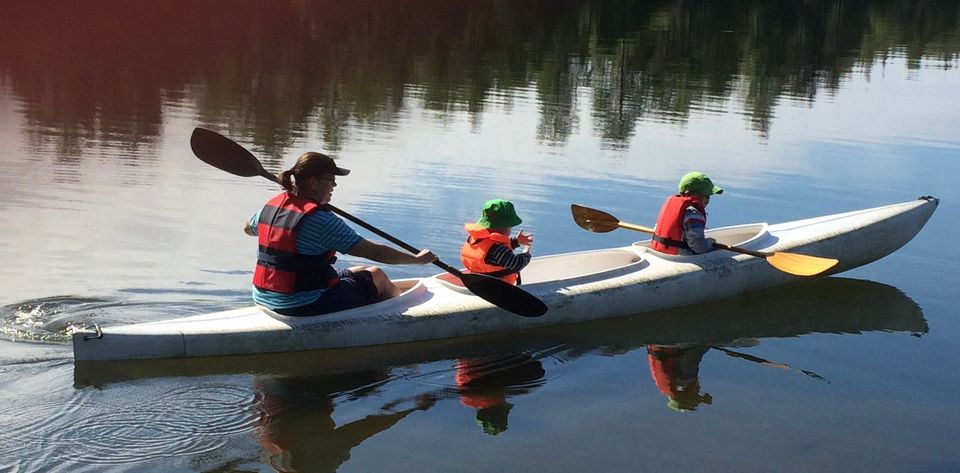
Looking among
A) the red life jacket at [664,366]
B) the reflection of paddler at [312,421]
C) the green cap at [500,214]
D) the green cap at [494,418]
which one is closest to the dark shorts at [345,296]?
the reflection of paddler at [312,421]

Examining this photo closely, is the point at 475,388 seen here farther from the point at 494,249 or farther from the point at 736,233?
the point at 736,233

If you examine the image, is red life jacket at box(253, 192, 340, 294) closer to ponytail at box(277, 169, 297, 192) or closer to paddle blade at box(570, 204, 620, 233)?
ponytail at box(277, 169, 297, 192)

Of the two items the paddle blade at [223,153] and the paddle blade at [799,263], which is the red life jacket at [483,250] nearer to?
the paddle blade at [223,153]

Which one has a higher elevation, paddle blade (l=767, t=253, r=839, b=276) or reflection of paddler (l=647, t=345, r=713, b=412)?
paddle blade (l=767, t=253, r=839, b=276)

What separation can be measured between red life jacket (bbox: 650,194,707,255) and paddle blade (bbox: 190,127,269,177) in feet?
9.83

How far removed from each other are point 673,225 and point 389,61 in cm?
1680

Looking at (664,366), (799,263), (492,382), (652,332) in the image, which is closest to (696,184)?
(799,263)

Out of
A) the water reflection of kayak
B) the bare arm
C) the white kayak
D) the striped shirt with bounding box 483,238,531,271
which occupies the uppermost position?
the bare arm

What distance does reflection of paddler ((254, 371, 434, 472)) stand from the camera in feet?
18.1

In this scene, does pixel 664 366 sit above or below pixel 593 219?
below

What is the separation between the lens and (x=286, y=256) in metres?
6.50

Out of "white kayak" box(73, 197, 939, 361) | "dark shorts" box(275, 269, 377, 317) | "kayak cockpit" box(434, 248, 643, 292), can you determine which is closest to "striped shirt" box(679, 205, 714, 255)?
"white kayak" box(73, 197, 939, 361)

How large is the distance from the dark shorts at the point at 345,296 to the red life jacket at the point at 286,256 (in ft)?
0.32

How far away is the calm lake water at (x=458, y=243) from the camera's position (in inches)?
230
